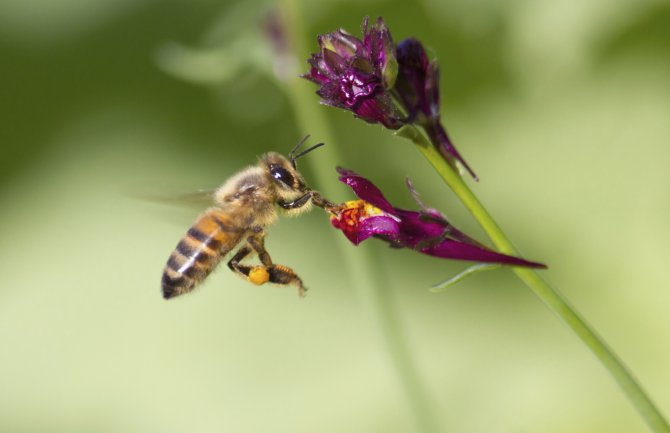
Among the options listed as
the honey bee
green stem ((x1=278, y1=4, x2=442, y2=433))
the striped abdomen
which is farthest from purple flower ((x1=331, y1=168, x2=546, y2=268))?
green stem ((x1=278, y1=4, x2=442, y2=433))

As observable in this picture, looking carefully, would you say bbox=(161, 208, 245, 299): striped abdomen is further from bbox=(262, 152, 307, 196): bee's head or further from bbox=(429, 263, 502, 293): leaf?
bbox=(429, 263, 502, 293): leaf

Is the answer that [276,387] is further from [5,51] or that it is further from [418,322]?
[5,51]

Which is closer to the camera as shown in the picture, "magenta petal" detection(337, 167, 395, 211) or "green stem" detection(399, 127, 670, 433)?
"green stem" detection(399, 127, 670, 433)

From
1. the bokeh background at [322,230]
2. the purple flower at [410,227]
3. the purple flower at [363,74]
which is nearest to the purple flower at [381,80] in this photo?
the purple flower at [363,74]

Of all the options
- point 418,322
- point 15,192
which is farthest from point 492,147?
point 15,192

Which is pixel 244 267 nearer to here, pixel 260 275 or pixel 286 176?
pixel 260 275
